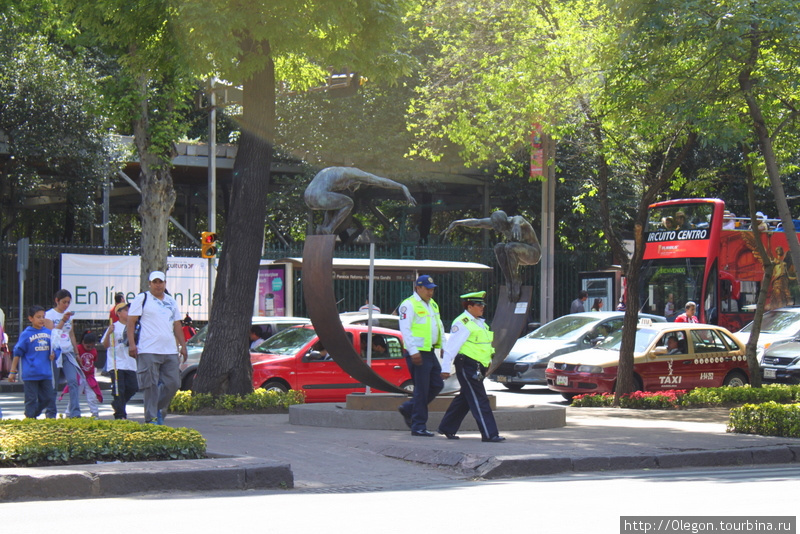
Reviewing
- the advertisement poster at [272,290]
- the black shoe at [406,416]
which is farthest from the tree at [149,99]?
the black shoe at [406,416]

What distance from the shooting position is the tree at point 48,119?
24.6 m

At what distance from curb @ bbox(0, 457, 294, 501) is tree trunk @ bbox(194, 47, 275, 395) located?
593 cm

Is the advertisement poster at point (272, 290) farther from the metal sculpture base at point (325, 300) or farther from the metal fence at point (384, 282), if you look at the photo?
the metal sculpture base at point (325, 300)

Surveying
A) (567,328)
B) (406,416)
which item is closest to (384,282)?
(567,328)

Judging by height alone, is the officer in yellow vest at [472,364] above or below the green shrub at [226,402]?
above

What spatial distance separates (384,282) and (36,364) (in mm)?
17925

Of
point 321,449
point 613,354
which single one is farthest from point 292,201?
point 321,449

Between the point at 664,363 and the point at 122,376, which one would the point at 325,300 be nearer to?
the point at 122,376

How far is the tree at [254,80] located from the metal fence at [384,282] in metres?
4.58

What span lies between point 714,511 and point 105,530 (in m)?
4.10

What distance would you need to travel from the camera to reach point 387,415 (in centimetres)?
1208

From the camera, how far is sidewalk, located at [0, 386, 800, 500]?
7730 mm

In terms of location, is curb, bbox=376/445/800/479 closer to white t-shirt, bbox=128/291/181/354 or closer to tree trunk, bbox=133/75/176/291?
white t-shirt, bbox=128/291/181/354

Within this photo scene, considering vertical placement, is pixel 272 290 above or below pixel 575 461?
above
